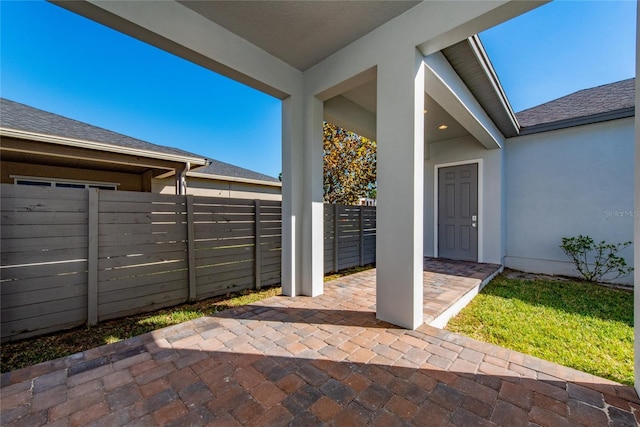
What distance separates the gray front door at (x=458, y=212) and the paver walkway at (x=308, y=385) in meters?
4.37

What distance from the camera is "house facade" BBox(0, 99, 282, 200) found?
470 centimetres

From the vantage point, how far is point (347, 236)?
18.7 ft

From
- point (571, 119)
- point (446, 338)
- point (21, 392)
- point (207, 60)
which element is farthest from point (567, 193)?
point (21, 392)

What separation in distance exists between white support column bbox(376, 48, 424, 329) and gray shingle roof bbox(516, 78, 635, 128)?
4772 mm

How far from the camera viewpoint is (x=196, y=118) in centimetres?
1107

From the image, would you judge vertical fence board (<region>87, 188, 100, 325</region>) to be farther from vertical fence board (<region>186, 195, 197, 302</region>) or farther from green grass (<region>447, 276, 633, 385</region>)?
green grass (<region>447, 276, 633, 385</region>)

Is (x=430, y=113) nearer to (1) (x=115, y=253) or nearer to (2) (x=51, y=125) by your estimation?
(1) (x=115, y=253)

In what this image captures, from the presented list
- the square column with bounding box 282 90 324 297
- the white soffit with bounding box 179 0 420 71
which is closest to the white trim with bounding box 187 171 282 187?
the square column with bounding box 282 90 324 297

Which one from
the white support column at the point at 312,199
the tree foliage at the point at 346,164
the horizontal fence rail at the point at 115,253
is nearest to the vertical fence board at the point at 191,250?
the horizontal fence rail at the point at 115,253

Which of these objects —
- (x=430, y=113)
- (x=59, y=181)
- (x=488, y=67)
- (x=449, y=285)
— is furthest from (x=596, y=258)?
(x=59, y=181)

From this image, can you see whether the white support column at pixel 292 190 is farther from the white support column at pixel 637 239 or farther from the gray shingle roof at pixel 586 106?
the gray shingle roof at pixel 586 106

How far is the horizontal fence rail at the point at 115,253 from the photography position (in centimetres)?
239

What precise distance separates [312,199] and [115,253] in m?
2.42

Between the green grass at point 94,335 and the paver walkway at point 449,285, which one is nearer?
the green grass at point 94,335
